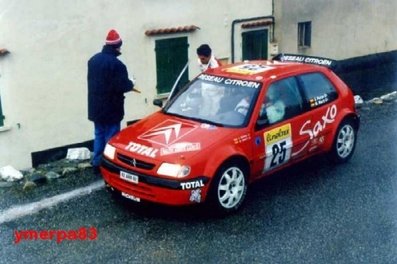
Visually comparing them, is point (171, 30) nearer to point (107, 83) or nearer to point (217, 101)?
point (107, 83)

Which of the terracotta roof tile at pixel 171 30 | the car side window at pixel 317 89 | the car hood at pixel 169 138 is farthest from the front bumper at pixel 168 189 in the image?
the terracotta roof tile at pixel 171 30

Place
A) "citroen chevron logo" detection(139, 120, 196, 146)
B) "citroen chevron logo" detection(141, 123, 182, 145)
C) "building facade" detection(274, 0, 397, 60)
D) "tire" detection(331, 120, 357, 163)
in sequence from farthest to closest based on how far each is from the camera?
"building facade" detection(274, 0, 397, 60) → "tire" detection(331, 120, 357, 163) → "citroen chevron logo" detection(141, 123, 182, 145) → "citroen chevron logo" detection(139, 120, 196, 146)

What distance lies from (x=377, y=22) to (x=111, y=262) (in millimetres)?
13928

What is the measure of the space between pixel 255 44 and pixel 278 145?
22.3 feet

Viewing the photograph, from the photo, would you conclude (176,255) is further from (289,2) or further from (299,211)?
(289,2)

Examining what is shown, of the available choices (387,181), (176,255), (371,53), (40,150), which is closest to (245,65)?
(387,181)

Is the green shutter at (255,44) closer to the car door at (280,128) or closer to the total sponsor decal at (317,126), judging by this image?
the total sponsor decal at (317,126)

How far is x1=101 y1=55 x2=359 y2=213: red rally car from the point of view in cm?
715

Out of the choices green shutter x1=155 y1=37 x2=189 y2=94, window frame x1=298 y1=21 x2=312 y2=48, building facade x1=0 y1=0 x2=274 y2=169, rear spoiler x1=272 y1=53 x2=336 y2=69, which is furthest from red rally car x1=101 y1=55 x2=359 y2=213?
window frame x1=298 y1=21 x2=312 y2=48

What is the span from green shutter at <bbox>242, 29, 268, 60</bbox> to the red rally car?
5017mm

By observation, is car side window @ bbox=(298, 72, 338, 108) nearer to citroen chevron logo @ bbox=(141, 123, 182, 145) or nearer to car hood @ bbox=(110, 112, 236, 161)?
car hood @ bbox=(110, 112, 236, 161)

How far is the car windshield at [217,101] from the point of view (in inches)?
310

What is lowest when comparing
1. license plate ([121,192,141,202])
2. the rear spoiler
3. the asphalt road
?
the asphalt road

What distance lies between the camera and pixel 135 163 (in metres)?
7.31
